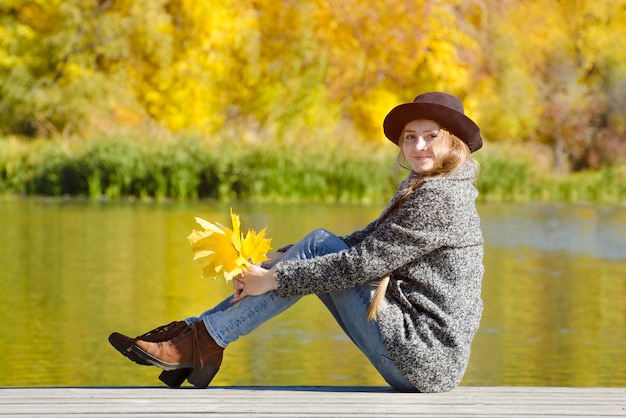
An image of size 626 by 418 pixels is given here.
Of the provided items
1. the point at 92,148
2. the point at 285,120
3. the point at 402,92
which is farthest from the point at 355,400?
the point at 402,92

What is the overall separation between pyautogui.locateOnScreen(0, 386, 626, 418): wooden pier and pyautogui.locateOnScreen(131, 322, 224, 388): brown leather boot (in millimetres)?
58

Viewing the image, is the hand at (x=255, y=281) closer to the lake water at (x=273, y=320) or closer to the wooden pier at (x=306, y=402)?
the wooden pier at (x=306, y=402)

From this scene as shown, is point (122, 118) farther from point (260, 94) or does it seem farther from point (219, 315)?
point (219, 315)

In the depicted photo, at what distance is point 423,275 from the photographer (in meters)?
3.92

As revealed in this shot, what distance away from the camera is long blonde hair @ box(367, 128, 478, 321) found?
3902 mm

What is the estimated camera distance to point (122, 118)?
27141 mm

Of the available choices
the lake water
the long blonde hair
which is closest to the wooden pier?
the long blonde hair

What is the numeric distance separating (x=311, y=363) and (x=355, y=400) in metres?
2.78

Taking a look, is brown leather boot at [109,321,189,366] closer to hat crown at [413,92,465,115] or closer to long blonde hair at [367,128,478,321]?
long blonde hair at [367,128,478,321]

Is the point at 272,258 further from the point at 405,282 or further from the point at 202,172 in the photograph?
the point at 202,172

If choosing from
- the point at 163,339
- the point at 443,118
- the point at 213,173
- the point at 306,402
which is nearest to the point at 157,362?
the point at 163,339

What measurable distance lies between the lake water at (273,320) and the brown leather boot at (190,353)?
6.56ft

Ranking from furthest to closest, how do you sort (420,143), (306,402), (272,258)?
(272,258) < (420,143) < (306,402)

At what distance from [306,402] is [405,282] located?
48cm
